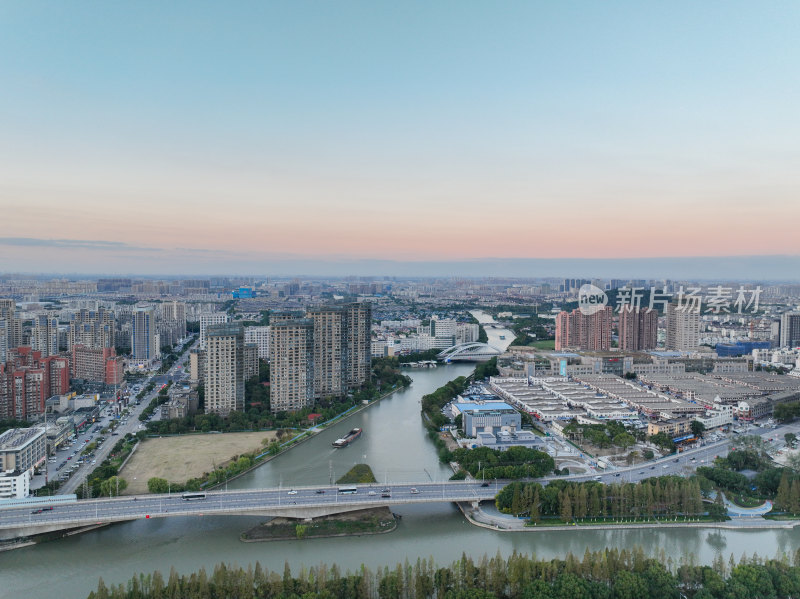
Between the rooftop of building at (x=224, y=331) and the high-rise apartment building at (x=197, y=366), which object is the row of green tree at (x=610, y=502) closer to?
the rooftop of building at (x=224, y=331)

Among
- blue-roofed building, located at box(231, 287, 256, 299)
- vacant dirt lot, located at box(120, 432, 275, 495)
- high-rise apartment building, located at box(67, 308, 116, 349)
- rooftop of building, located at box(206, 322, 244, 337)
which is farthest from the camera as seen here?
blue-roofed building, located at box(231, 287, 256, 299)

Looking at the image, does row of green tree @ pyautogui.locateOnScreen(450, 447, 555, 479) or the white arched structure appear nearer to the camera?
row of green tree @ pyautogui.locateOnScreen(450, 447, 555, 479)

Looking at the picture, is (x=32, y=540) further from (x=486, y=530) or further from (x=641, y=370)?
(x=641, y=370)

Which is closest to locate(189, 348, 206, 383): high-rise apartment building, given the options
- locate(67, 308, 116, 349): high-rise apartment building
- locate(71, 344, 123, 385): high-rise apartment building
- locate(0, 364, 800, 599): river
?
locate(71, 344, 123, 385): high-rise apartment building

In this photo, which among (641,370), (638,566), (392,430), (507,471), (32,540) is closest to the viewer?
(638,566)

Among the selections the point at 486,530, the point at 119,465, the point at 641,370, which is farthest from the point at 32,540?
the point at 641,370

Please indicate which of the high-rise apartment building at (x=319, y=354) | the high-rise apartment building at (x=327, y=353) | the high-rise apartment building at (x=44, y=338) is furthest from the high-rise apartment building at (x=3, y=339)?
the high-rise apartment building at (x=327, y=353)

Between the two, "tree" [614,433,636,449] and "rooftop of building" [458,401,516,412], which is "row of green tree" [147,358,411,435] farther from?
"tree" [614,433,636,449]
